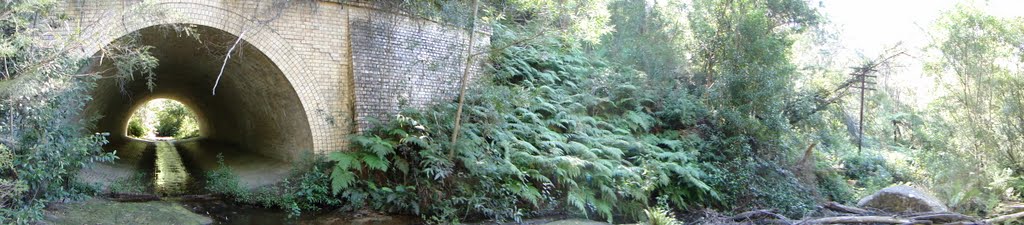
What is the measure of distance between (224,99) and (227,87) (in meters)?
2.27

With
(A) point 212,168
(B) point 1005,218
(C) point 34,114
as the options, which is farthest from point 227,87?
(B) point 1005,218

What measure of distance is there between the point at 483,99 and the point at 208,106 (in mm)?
12888

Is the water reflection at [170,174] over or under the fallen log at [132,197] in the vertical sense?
under

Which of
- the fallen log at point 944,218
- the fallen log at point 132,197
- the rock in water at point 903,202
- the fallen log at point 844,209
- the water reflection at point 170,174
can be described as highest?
the fallen log at point 132,197

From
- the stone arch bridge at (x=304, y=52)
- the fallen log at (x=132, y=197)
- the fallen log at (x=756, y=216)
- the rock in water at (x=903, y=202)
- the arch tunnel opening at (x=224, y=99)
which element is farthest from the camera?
the rock in water at (x=903, y=202)

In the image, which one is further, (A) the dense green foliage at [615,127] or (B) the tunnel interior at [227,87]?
(B) the tunnel interior at [227,87]

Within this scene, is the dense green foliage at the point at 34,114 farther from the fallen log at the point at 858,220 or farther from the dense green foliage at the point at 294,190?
the fallen log at the point at 858,220

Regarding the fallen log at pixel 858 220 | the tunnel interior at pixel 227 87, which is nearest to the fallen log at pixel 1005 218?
the fallen log at pixel 858 220

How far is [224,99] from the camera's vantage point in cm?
1694

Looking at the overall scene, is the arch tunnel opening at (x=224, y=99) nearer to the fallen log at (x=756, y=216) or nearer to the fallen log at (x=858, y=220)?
the fallen log at (x=756, y=216)

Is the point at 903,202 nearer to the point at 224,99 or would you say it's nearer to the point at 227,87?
the point at 227,87

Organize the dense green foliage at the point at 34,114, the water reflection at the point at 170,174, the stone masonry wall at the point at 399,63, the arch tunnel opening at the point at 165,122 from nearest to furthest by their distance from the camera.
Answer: the dense green foliage at the point at 34,114
the stone masonry wall at the point at 399,63
the water reflection at the point at 170,174
the arch tunnel opening at the point at 165,122

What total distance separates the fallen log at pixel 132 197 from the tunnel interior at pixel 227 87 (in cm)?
123

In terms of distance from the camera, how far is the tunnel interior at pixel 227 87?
34.1ft
